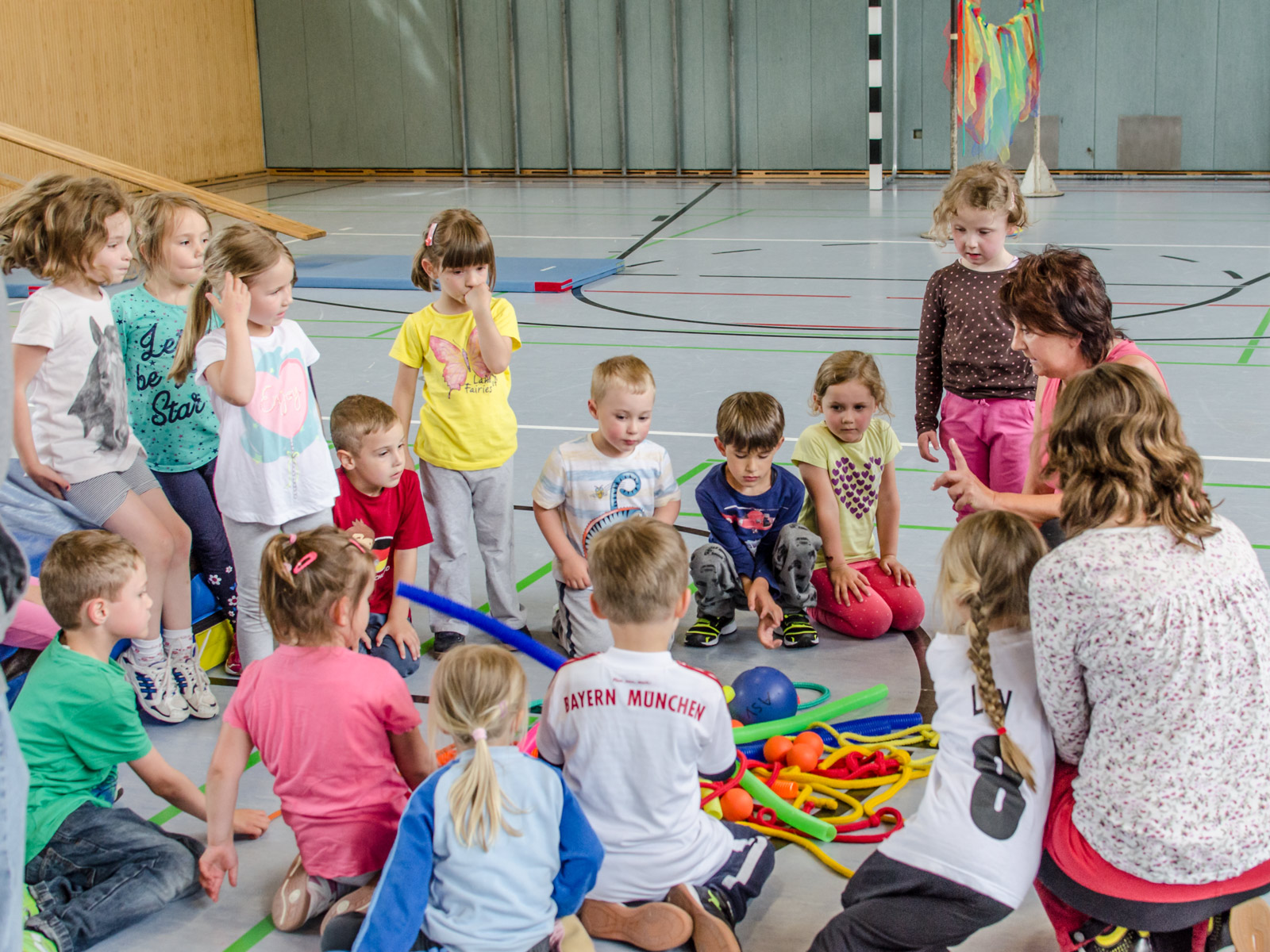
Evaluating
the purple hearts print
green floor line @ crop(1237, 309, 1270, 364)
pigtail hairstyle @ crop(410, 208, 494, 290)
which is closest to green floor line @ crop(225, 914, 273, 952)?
pigtail hairstyle @ crop(410, 208, 494, 290)

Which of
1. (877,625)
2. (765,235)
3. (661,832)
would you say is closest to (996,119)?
(765,235)

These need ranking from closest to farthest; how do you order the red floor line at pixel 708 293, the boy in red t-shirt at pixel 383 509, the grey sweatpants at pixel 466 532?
the boy in red t-shirt at pixel 383 509 → the grey sweatpants at pixel 466 532 → the red floor line at pixel 708 293

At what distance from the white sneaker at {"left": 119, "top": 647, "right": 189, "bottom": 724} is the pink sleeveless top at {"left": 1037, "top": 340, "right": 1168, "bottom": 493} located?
2.17 m

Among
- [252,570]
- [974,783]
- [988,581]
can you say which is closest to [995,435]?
[988,581]

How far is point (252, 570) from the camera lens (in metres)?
3.25

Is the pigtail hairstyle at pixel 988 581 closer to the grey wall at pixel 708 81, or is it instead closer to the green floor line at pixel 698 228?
the green floor line at pixel 698 228

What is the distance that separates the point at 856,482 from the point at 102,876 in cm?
224

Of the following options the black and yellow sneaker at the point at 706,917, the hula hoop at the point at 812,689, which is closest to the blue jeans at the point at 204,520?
the hula hoop at the point at 812,689

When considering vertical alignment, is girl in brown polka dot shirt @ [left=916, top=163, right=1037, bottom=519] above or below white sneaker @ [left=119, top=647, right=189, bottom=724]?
above

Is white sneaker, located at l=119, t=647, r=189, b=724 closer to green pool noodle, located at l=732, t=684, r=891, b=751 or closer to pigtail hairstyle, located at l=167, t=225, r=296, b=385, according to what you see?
pigtail hairstyle, located at l=167, t=225, r=296, b=385

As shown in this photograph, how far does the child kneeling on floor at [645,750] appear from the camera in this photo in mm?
2189

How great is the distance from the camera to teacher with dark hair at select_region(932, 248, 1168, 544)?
2742 millimetres

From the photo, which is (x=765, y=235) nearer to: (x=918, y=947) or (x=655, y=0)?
(x=655, y=0)

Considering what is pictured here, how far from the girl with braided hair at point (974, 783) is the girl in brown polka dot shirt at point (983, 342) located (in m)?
1.70
